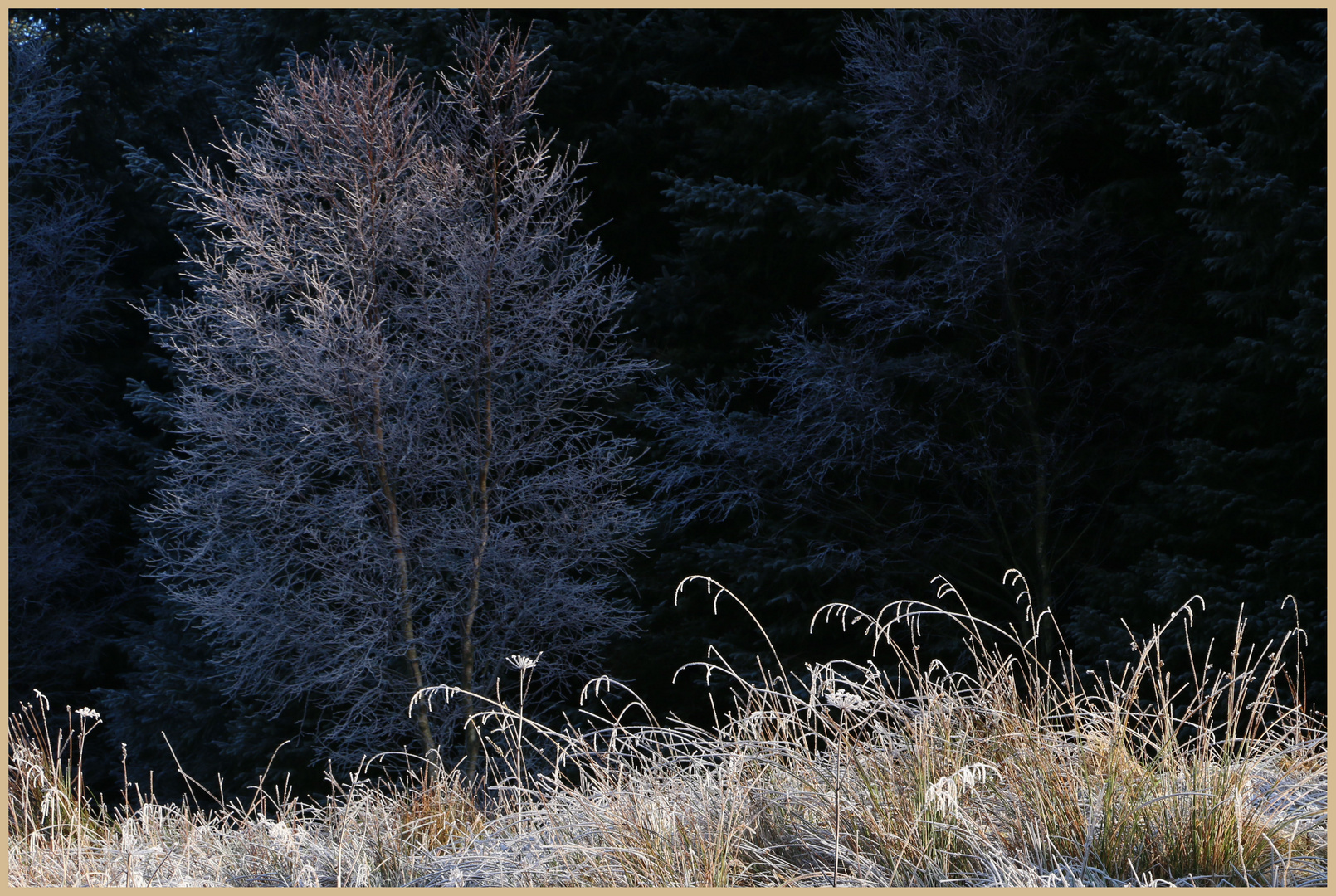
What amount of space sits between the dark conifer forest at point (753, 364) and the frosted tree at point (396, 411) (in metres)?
0.05

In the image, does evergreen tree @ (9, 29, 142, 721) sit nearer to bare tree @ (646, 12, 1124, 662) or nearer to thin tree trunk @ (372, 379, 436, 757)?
thin tree trunk @ (372, 379, 436, 757)

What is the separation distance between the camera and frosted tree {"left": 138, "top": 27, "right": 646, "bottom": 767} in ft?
24.5

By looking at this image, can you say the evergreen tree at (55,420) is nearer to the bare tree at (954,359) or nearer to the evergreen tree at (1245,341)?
the bare tree at (954,359)

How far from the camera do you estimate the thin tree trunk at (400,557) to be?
754 centimetres

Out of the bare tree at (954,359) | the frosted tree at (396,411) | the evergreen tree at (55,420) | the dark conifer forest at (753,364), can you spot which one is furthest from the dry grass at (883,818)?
the evergreen tree at (55,420)

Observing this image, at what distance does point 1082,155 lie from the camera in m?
9.02

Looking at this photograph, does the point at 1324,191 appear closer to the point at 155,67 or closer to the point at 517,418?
the point at 517,418

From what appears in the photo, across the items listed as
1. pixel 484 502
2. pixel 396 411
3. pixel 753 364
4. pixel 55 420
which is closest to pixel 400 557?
pixel 484 502

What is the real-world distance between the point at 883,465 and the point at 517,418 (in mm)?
3212

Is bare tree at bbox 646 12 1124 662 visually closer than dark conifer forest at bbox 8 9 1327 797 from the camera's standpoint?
No

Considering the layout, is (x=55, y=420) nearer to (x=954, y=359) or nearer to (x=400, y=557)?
(x=400, y=557)

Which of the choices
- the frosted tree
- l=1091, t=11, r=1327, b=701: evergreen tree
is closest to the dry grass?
l=1091, t=11, r=1327, b=701: evergreen tree

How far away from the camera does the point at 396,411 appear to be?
7.94m

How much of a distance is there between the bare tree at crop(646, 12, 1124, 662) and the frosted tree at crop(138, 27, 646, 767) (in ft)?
5.03
